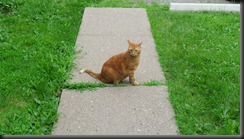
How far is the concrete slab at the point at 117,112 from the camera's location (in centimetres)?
429

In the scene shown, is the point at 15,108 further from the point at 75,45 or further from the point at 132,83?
the point at 75,45

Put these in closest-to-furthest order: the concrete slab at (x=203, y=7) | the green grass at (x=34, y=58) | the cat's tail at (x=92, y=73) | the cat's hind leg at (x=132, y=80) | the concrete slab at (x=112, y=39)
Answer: the green grass at (x=34, y=58)
the cat's hind leg at (x=132, y=80)
the cat's tail at (x=92, y=73)
the concrete slab at (x=112, y=39)
the concrete slab at (x=203, y=7)

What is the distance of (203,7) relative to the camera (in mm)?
8367

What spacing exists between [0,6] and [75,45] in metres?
2.58

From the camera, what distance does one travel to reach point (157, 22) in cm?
762

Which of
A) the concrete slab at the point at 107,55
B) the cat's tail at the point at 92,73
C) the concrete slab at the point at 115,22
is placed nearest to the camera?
the cat's tail at the point at 92,73

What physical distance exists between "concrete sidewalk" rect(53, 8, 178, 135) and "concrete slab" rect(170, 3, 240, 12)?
174 cm

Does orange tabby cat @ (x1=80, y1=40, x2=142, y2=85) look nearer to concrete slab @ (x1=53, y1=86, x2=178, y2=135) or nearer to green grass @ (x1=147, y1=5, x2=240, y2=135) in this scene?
concrete slab @ (x1=53, y1=86, x2=178, y2=135)

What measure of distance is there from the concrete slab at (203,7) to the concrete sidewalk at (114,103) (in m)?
1.74

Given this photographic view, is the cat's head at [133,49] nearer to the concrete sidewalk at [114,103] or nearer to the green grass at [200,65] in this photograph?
the concrete sidewalk at [114,103]

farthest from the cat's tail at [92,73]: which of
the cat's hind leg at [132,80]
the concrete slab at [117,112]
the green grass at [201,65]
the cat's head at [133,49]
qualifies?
the green grass at [201,65]

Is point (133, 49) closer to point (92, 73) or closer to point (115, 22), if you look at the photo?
point (92, 73)

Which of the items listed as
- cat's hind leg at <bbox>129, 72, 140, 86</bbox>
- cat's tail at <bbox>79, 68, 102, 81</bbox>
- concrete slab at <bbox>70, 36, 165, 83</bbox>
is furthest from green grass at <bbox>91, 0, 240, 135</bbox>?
cat's tail at <bbox>79, 68, 102, 81</bbox>

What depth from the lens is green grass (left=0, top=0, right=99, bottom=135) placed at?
177 inches
